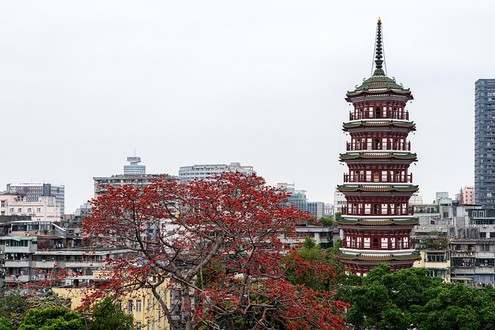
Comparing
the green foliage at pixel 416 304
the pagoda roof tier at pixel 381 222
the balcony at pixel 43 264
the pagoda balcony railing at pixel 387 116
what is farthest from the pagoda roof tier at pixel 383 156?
the balcony at pixel 43 264

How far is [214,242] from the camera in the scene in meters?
22.9

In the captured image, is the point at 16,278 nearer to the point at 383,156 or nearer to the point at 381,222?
the point at 381,222

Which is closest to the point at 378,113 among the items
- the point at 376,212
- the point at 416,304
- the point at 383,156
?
the point at 383,156

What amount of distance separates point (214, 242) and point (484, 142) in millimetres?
136846

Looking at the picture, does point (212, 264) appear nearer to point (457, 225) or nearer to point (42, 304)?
point (42, 304)

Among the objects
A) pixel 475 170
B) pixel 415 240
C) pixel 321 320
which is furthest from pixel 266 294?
pixel 475 170

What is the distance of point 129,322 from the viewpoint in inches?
1457

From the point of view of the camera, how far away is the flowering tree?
2148cm

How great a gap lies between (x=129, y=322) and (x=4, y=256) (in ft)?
85.0

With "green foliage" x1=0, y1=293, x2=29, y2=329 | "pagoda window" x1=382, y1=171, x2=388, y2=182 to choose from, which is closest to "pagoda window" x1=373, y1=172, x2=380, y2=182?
"pagoda window" x1=382, y1=171, x2=388, y2=182

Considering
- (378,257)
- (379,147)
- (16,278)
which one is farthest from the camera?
(16,278)

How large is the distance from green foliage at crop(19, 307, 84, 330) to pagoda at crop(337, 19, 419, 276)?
72.8ft

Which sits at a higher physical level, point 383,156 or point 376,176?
point 383,156

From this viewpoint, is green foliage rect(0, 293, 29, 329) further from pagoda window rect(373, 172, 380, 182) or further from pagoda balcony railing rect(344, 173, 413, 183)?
pagoda window rect(373, 172, 380, 182)
